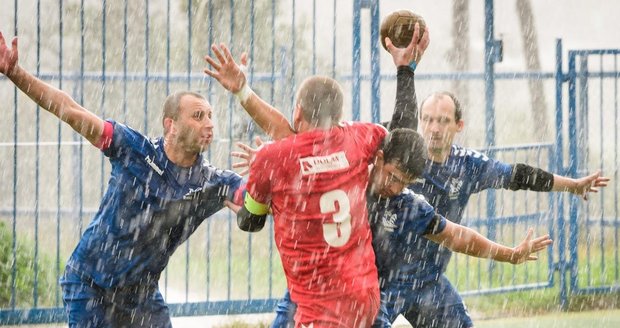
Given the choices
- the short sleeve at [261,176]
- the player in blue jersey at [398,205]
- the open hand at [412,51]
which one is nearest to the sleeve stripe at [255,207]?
the short sleeve at [261,176]

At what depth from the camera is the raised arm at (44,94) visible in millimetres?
5297

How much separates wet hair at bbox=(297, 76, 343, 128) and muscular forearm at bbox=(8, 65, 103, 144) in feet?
4.46

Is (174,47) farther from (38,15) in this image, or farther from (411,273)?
(411,273)

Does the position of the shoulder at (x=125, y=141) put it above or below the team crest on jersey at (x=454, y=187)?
above

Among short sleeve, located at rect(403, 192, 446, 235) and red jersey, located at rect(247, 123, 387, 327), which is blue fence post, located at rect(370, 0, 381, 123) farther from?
red jersey, located at rect(247, 123, 387, 327)

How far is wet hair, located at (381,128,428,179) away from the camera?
16.2ft

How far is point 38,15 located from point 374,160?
3850mm

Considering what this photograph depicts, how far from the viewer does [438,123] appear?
6.32 meters

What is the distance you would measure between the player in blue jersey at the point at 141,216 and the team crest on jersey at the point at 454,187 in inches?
52.5

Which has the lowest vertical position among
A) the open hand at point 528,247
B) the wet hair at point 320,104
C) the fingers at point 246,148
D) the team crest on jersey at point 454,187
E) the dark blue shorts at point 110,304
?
the dark blue shorts at point 110,304

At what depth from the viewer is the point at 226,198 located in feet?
19.3

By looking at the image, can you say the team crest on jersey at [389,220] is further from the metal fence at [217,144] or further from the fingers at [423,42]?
the metal fence at [217,144]

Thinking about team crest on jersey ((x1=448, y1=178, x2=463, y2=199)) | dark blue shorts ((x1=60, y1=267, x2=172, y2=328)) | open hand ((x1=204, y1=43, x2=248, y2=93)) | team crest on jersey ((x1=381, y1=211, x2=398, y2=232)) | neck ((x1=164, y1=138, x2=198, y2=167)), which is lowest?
dark blue shorts ((x1=60, y1=267, x2=172, y2=328))

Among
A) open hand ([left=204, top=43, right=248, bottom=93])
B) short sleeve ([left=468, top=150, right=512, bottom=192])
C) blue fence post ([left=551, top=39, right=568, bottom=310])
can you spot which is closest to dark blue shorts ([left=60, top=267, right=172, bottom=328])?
open hand ([left=204, top=43, right=248, bottom=93])
